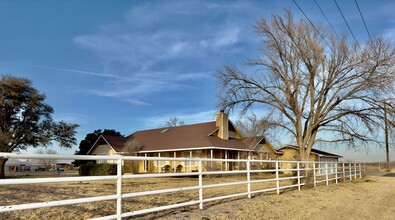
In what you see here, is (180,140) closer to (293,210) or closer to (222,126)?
(222,126)

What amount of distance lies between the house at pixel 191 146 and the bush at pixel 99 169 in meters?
2.74

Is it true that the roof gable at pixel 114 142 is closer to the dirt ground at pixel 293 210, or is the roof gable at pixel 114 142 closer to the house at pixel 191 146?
the house at pixel 191 146

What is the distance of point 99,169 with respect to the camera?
3241 cm

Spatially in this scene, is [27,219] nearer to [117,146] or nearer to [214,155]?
[214,155]

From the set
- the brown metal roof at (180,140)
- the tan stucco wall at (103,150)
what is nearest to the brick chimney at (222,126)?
the brown metal roof at (180,140)

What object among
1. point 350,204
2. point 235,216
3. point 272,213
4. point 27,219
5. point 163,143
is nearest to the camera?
point 27,219

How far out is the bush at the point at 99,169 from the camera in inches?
1238

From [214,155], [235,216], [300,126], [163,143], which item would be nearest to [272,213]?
[235,216]

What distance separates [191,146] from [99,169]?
364 inches

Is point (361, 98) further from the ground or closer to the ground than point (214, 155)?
further from the ground

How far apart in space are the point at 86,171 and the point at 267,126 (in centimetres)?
2021

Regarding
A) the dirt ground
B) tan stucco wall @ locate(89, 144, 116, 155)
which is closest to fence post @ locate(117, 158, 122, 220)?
the dirt ground

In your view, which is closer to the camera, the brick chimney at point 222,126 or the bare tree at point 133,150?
the bare tree at point 133,150

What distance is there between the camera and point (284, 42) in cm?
2008
